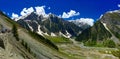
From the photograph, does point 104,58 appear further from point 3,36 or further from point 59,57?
point 3,36

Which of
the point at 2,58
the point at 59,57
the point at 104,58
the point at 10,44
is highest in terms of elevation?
the point at 104,58

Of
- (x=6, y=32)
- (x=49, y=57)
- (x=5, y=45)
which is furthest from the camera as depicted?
(x=49, y=57)

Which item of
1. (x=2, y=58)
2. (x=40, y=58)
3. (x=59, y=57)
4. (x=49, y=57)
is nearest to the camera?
(x=2, y=58)

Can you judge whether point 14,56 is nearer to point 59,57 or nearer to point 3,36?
point 3,36

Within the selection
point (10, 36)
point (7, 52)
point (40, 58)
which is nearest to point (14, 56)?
point (7, 52)

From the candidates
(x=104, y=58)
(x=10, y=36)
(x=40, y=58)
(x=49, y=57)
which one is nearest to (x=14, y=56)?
(x=10, y=36)

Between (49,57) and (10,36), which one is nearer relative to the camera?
(10,36)

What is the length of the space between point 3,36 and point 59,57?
59.3 metres

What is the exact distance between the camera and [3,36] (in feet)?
191

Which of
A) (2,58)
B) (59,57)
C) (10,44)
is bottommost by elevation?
(2,58)

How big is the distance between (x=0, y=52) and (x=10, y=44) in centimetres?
635

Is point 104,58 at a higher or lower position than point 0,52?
higher

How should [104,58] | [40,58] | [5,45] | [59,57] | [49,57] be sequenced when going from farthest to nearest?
[104,58] < [59,57] < [49,57] < [40,58] < [5,45]

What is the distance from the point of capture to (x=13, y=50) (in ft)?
191
